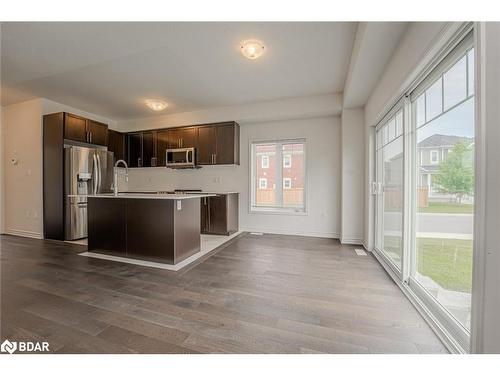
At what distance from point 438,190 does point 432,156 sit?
0.30 meters

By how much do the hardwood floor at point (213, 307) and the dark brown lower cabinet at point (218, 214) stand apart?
4.85 ft

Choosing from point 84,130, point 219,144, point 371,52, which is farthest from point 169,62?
point 84,130

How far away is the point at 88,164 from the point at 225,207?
2816 millimetres

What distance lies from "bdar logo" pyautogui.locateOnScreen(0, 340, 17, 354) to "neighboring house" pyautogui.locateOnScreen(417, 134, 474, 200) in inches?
120

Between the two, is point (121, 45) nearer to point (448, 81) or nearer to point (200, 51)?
point (200, 51)

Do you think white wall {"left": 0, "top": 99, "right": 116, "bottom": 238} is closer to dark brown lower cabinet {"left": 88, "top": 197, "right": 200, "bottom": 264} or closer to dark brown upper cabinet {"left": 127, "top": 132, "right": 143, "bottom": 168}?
dark brown upper cabinet {"left": 127, "top": 132, "right": 143, "bottom": 168}

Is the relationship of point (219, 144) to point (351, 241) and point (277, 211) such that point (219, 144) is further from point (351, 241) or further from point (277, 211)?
point (351, 241)

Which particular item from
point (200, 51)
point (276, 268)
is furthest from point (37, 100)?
point (276, 268)

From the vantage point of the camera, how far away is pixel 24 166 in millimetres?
4195

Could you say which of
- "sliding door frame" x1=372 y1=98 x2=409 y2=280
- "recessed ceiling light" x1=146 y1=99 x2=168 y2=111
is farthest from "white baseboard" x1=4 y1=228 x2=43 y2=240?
"sliding door frame" x1=372 y1=98 x2=409 y2=280

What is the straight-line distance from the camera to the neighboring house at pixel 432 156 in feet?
5.00

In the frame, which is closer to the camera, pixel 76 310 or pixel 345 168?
pixel 76 310

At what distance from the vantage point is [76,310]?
1651 mm
